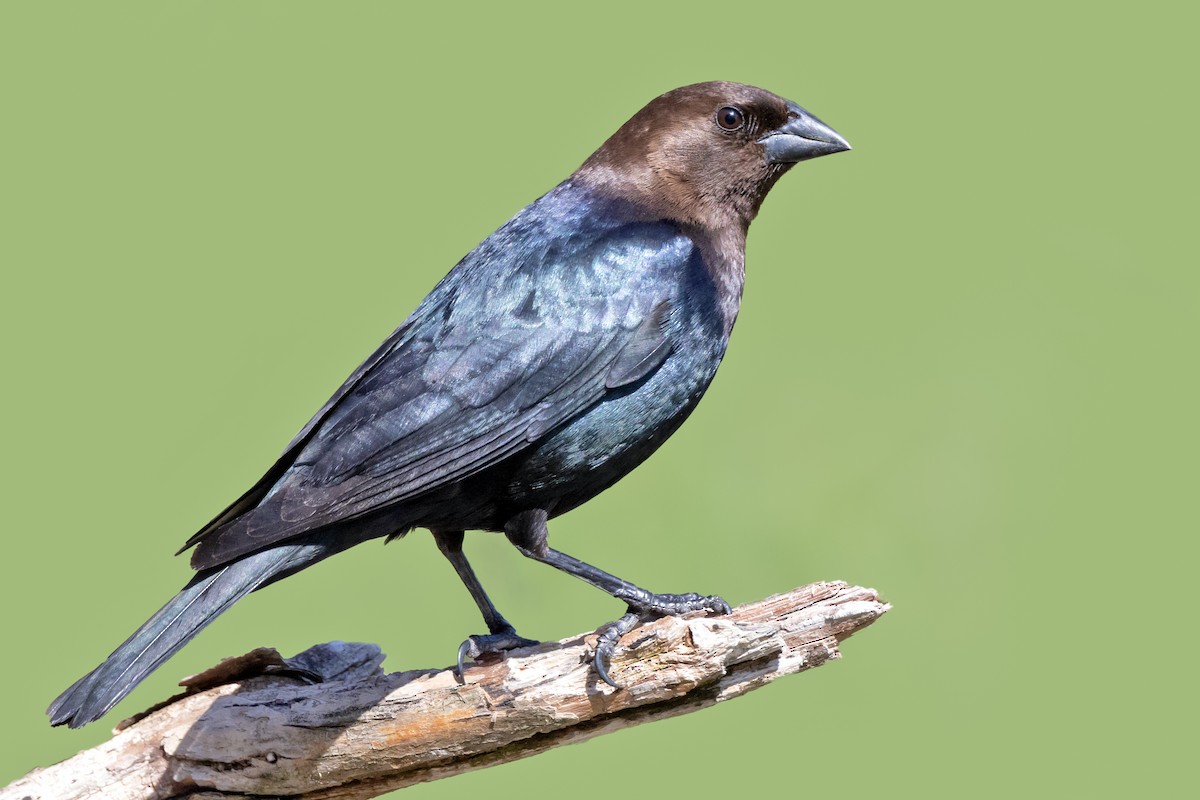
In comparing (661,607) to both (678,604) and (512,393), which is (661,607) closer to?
(678,604)

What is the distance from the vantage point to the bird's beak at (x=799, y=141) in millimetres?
5938

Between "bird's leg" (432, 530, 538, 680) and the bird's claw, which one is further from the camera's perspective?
"bird's leg" (432, 530, 538, 680)

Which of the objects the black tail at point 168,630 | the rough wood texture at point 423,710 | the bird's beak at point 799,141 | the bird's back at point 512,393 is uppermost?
the bird's beak at point 799,141

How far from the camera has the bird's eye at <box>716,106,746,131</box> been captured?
232 inches

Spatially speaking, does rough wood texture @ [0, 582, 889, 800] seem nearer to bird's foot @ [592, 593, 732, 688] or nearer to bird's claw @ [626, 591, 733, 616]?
bird's foot @ [592, 593, 732, 688]

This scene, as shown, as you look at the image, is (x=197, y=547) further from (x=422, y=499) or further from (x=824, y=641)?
(x=824, y=641)

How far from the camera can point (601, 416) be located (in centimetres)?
527

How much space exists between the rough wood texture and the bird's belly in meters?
0.61

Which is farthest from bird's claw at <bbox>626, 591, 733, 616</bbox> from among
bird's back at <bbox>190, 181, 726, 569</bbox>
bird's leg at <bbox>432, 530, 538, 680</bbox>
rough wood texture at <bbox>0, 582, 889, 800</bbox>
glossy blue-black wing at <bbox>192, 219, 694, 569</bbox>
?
glossy blue-black wing at <bbox>192, 219, 694, 569</bbox>

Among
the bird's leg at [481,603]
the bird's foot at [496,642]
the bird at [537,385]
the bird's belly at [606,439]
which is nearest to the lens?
the bird at [537,385]

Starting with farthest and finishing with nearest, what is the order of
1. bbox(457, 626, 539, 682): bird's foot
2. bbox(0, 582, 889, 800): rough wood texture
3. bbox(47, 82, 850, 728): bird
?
1. bbox(457, 626, 539, 682): bird's foot
2. bbox(0, 582, 889, 800): rough wood texture
3. bbox(47, 82, 850, 728): bird

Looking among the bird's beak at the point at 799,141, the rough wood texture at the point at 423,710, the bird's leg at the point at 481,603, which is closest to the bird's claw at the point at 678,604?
the rough wood texture at the point at 423,710

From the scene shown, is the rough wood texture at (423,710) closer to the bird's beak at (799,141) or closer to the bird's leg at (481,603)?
the bird's leg at (481,603)

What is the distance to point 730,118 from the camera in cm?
589
